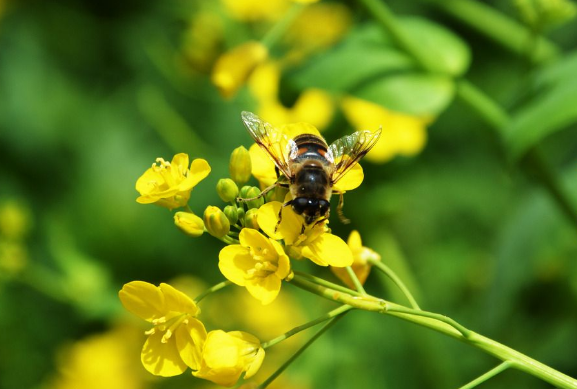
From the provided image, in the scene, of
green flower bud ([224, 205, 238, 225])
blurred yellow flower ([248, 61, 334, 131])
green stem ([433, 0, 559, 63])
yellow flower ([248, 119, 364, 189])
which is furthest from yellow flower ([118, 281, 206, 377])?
green stem ([433, 0, 559, 63])

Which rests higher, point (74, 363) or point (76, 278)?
point (76, 278)

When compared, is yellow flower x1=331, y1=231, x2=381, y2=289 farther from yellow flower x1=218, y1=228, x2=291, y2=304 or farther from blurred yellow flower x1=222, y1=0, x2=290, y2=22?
blurred yellow flower x1=222, y1=0, x2=290, y2=22

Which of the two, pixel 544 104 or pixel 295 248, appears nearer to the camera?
pixel 295 248

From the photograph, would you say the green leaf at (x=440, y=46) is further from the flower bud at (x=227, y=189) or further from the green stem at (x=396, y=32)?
the flower bud at (x=227, y=189)

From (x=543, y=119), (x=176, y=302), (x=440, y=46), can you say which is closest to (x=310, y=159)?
(x=176, y=302)

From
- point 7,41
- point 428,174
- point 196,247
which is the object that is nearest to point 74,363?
point 196,247

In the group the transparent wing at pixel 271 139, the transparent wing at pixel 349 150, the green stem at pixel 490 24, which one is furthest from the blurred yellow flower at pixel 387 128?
the transparent wing at pixel 271 139

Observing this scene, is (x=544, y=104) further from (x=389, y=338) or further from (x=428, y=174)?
(x=428, y=174)
